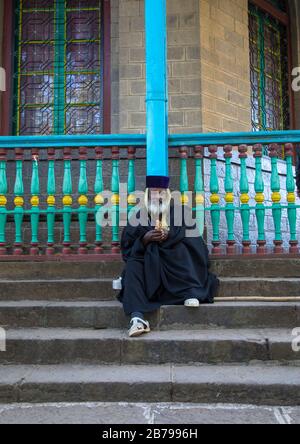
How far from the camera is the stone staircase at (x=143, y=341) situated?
310 centimetres

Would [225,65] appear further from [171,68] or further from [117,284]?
[117,284]

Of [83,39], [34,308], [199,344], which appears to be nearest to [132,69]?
[83,39]

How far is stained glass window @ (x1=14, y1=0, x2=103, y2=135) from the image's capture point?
6207 millimetres

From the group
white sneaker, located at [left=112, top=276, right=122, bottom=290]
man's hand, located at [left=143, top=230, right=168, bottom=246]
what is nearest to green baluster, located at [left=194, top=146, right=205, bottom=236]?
man's hand, located at [left=143, top=230, right=168, bottom=246]

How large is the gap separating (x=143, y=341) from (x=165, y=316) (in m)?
0.41

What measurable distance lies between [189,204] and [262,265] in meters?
0.92

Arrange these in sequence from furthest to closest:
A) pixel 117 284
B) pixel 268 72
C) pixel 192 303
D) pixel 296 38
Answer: pixel 296 38 → pixel 268 72 → pixel 117 284 → pixel 192 303

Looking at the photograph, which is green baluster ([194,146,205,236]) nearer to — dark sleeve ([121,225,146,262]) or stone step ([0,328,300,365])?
dark sleeve ([121,225,146,262])

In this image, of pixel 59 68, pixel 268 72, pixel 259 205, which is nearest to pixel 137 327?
pixel 259 205

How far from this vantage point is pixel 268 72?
6996 millimetres

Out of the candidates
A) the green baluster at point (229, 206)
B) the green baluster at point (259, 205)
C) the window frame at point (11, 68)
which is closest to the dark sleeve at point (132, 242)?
the green baluster at point (229, 206)

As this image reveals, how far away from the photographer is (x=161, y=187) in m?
4.34

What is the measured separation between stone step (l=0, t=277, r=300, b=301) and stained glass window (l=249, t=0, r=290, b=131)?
3.07 m

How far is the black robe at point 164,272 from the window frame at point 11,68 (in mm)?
2369
